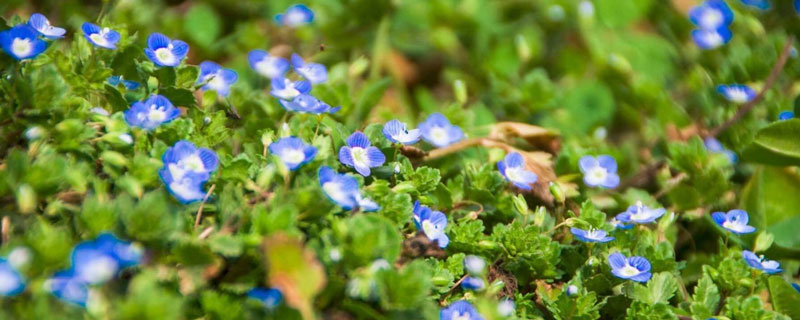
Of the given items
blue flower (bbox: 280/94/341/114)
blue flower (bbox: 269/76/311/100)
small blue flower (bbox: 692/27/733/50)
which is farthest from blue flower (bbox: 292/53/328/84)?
small blue flower (bbox: 692/27/733/50)

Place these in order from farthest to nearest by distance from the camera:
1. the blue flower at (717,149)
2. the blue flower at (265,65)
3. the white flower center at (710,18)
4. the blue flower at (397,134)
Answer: the white flower center at (710,18) → the blue flower at (717,149) → the blue flower at (265,65) → the blue flower at (397,134)

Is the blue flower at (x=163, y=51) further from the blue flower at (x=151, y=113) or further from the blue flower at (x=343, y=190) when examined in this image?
the blue flower at (x=343, y=190)

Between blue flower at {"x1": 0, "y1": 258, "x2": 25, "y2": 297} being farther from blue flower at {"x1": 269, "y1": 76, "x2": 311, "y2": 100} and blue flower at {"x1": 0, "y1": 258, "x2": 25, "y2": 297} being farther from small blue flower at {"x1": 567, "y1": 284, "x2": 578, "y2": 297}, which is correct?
small blue flower at {"x1": 567, "y1": 284, "x2": 578, "y2": 297}

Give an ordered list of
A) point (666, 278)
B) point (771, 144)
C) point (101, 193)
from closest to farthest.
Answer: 1. point (101, 193)
2. point (666, 278)
3. point (771, 144)

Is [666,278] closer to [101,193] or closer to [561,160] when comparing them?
[561,160]

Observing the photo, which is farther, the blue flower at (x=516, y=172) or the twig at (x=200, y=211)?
the blue flower at (x=516, y=172)

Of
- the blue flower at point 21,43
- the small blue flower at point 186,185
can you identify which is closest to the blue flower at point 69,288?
the small blue flower at point 186,185

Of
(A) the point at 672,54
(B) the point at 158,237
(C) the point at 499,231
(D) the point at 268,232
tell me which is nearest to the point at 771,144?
(C) the point at 499,231
